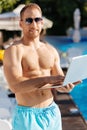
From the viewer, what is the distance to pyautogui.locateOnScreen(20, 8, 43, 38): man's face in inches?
127

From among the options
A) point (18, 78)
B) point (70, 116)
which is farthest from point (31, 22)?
point (70, 116)

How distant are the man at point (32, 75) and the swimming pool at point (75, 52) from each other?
15.3 feet

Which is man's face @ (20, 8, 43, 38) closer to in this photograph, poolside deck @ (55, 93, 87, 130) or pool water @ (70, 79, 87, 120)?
poolside deck @ (55, 93, 87, 130)

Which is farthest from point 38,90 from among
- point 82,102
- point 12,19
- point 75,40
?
point 75,40

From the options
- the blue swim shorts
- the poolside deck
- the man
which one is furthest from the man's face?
the poolside deck

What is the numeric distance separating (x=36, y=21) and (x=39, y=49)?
29cm

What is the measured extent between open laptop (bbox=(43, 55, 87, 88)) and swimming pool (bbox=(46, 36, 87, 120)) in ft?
16.0

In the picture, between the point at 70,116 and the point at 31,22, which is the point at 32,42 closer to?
the point at 31,22

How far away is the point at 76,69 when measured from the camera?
10.2ft

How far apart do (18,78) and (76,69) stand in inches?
17.8

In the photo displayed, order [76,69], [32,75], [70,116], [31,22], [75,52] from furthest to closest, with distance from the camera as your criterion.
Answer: [75,52] < [70,116] < [32,75] < [31,22] < [76,69]

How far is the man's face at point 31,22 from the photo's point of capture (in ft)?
10.6

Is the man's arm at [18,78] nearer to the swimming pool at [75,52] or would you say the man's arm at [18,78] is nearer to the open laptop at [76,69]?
the open laptop at [76,69]

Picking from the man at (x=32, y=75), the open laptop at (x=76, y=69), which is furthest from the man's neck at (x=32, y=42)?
the open laptop at (x=76, y=69)
